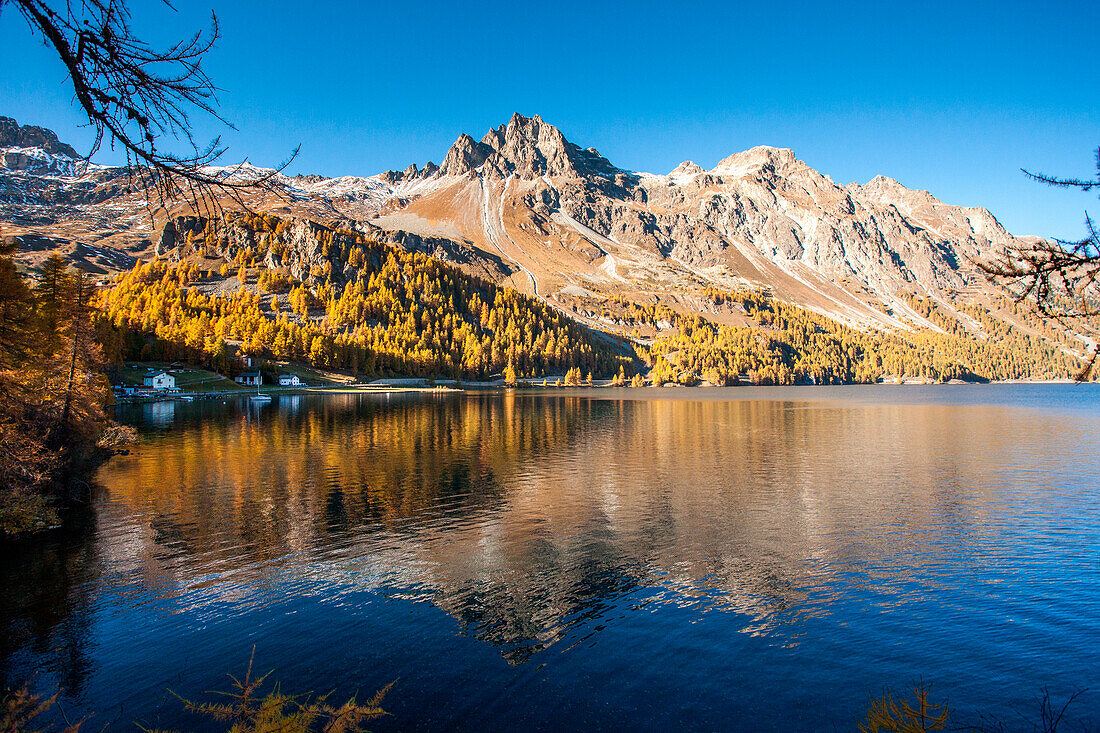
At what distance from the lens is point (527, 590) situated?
66.8 ft

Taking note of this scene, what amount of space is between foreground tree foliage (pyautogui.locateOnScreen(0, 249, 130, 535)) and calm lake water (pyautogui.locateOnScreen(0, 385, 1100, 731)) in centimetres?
228

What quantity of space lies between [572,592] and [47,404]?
94.7ft

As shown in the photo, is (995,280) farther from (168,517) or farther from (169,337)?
(169,337)

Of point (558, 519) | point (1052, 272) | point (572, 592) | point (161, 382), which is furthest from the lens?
point (161, 382)

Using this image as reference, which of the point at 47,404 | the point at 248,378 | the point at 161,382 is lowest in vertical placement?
the point at 47,404

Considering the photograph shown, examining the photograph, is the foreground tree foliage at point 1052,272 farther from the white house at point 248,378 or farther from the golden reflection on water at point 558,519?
the white house at point 248,378

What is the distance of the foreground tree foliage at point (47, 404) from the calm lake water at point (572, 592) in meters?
2.28

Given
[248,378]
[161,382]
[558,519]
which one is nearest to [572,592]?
[558,519]

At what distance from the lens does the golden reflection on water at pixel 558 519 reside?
2050 centimetres

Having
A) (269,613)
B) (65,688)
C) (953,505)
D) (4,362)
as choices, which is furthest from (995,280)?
(953,505)

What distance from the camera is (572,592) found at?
20.3m

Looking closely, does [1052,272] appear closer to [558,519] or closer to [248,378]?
[558,519]

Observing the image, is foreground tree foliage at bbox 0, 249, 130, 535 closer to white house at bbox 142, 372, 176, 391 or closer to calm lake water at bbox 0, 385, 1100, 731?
calm lake water at bbox 0, 385, 1100, 731

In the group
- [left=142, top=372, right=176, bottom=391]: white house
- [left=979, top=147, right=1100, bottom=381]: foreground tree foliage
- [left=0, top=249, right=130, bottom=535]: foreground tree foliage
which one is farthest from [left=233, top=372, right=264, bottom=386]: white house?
[left=979, top=147, right=1100, bottom=381]: foreground tree foliage
